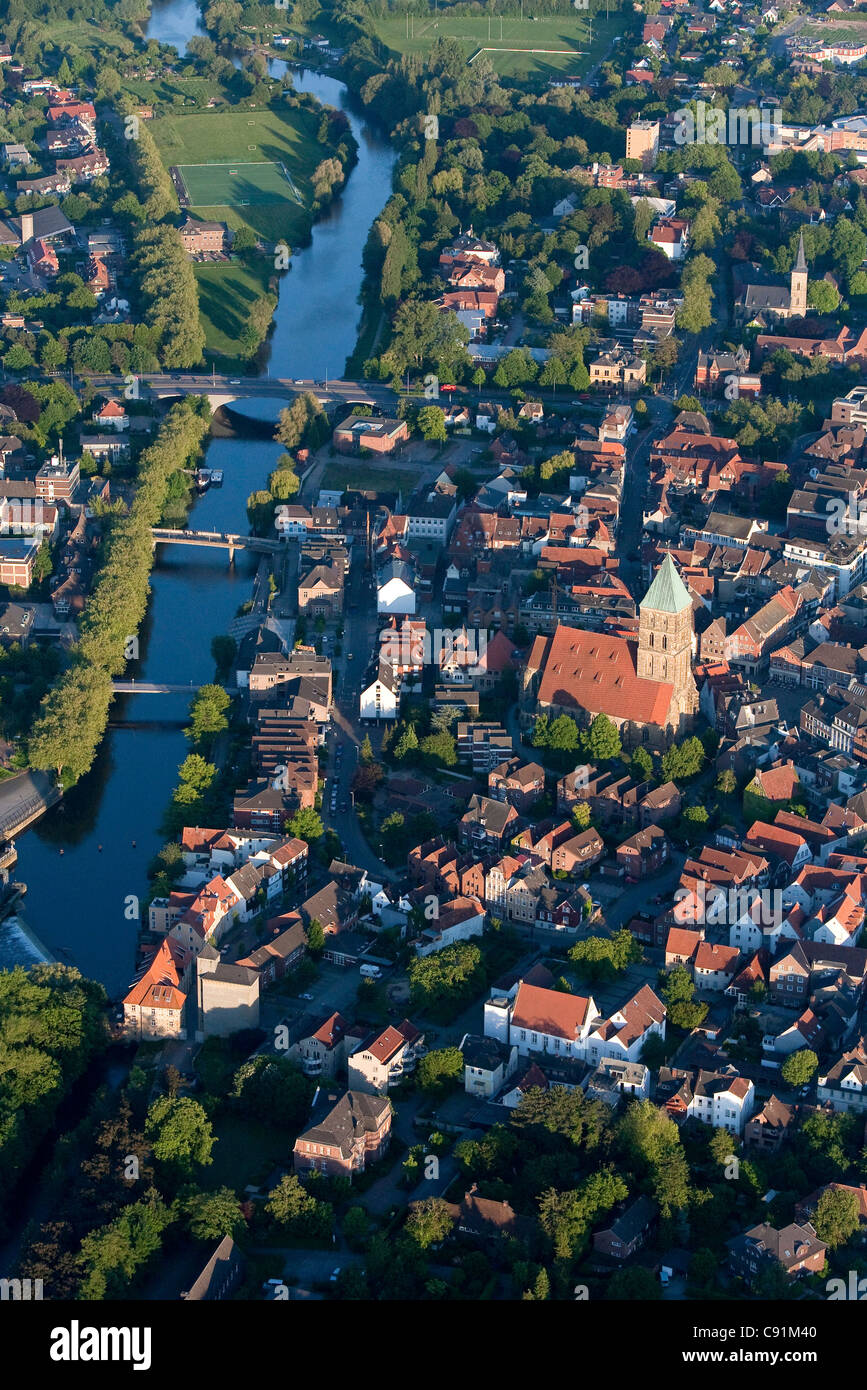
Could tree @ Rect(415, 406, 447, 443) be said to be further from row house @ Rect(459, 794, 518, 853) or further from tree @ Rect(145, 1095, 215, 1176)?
tree @ Rect(145, 1095, 215, 1176)

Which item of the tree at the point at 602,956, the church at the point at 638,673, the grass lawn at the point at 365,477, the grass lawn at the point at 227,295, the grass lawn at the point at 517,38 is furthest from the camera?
the grass lawn at the point at 517,38

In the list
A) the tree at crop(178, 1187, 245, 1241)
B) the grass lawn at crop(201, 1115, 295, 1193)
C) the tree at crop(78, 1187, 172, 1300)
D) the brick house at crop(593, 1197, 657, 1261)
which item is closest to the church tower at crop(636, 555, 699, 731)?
the grass lawn at crop(201, 1115, 295, 1193)

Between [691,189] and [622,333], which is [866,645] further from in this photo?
[691,189]

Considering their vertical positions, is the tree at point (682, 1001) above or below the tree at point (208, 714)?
below

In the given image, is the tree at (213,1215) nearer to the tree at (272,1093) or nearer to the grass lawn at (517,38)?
the tree at (272,1093)

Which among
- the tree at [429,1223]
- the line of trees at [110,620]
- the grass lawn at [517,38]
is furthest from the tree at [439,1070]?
the grass lawn at [517,38]

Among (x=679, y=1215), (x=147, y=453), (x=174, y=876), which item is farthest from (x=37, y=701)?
(x=679, y=1215)

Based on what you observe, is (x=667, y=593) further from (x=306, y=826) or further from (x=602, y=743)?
(x=306, y=826)
